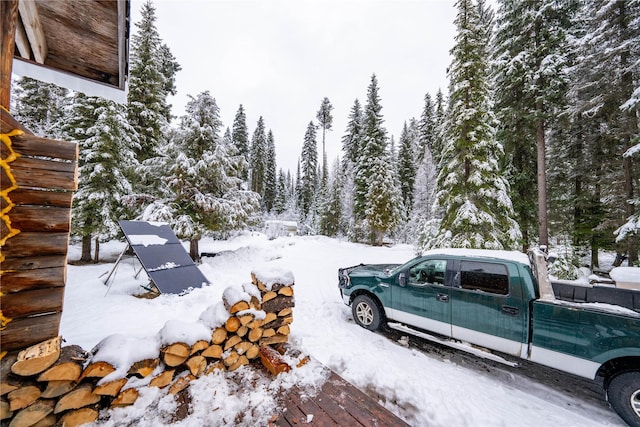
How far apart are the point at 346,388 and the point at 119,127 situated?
13.0 meters

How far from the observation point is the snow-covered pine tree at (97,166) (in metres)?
9.57

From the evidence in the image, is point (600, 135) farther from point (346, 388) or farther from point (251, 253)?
point (251, 253)

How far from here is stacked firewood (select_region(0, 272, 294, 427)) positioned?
186cm

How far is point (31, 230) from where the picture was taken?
189 cm

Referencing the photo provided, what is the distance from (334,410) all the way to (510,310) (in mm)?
3047

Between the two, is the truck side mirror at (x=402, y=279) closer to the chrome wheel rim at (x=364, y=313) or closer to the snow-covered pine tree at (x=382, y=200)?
the chrome wheel rim at (x=364, y=313)

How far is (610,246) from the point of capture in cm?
1046

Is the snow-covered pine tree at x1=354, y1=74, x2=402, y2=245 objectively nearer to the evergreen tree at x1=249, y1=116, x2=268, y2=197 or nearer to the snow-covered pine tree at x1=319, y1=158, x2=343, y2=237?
the snow-covered pine tree at x1=319, y1=158, x2=343, y2=237

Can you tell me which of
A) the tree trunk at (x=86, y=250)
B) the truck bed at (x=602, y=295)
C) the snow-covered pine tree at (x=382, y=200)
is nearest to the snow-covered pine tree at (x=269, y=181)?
the snow-covered pine tree at (x=382, y=200)

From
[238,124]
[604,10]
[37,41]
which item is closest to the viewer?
[37,41]

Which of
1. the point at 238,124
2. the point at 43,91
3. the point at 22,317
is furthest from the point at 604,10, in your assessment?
the point at 238,124

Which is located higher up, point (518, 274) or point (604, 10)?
point (604, 10)

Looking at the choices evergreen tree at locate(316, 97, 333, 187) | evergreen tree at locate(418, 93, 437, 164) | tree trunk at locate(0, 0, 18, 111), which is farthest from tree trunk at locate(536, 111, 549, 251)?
evergreen tree at locate(316, 97, 333, 187)

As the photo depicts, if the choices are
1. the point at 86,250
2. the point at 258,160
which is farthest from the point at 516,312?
the point at 258,160
